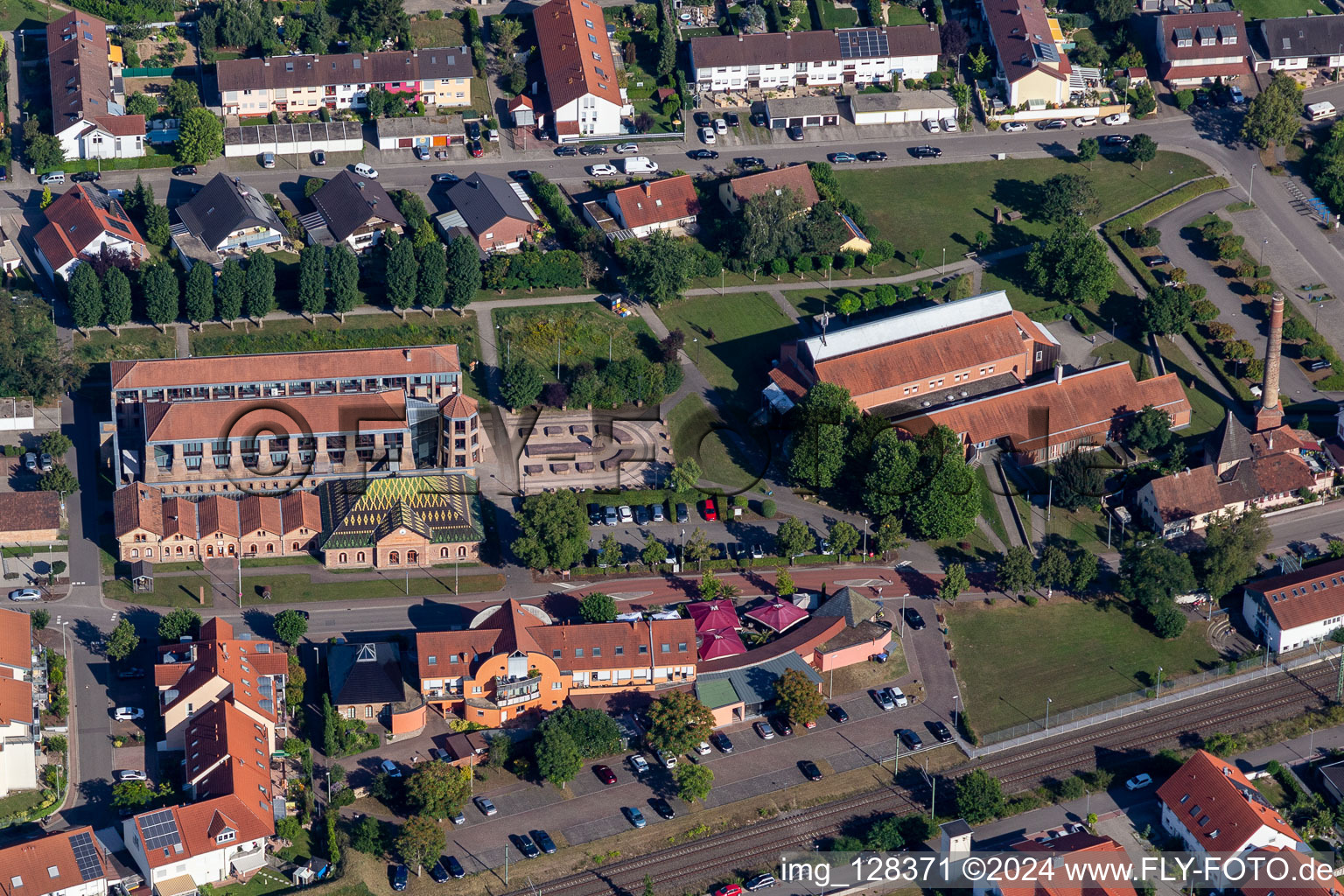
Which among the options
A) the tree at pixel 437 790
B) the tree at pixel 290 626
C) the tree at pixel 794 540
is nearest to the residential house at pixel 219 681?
the tree at pixel 290 626

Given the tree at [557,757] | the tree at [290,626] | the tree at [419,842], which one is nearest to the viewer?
the tree at [419,842]

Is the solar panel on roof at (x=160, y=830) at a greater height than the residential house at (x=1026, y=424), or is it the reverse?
the residential house at (x=1026, y=424)

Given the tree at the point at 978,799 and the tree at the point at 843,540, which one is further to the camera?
the tree at the point at 843,540

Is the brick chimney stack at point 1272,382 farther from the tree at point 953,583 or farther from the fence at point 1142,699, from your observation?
the tree at point 953,583

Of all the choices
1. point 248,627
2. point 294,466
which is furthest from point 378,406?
point 248,627

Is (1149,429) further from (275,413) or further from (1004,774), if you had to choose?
(275,413)
